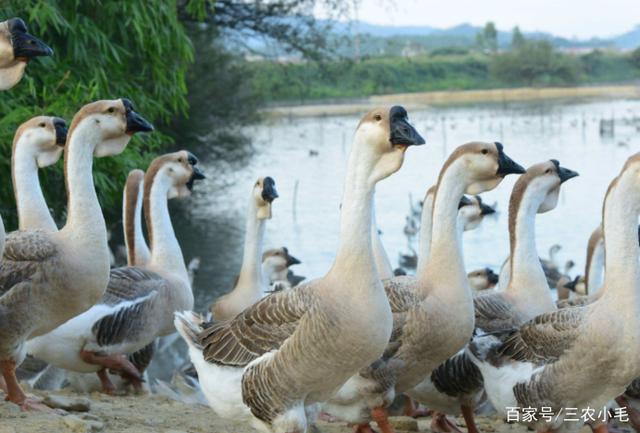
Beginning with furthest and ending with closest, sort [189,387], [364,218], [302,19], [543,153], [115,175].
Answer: [543,153], [302,19], [115,175], [189,387], [364,218]

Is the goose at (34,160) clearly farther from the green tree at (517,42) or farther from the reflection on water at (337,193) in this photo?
the green tree at (517,42)

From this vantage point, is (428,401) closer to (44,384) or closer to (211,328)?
(211,328)

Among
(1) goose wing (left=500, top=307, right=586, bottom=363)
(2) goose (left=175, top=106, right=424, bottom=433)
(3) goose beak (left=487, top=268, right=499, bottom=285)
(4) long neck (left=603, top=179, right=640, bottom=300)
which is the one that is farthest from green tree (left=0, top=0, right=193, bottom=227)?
(4) long neck (left=603, top=179, right=640, bottom=300)

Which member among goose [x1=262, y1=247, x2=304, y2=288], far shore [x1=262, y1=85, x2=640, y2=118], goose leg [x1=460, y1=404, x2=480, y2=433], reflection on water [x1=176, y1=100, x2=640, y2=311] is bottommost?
far shore [x1=262, y1=85, x2=640, y2=118]

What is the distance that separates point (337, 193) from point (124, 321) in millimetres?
21744

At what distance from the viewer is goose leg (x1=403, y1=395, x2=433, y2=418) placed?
9383 millimetres

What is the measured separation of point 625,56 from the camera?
3679 inches

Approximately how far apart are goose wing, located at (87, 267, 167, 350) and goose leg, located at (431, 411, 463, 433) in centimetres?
229

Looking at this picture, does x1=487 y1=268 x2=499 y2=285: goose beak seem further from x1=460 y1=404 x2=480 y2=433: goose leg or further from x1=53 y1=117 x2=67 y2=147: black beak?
x1=53 y1=117 x2=67 y2=147: black beak

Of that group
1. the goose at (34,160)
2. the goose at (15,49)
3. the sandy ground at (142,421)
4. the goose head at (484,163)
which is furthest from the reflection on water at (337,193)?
the goose at (15,49)

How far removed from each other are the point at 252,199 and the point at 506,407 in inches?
133

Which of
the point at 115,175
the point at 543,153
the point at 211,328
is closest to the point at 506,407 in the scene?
the point at 211,328

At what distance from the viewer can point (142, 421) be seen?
720cm

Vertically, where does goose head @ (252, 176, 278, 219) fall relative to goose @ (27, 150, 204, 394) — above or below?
above
